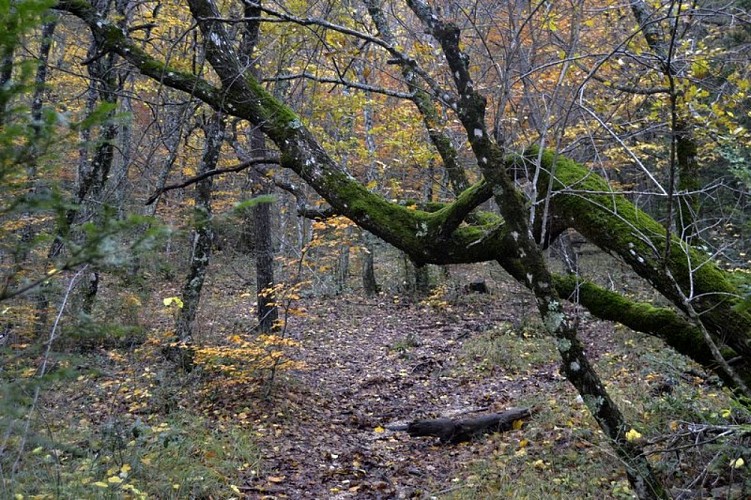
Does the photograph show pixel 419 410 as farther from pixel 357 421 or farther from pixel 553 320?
pixel 553 320

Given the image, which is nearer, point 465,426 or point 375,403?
point 465,426

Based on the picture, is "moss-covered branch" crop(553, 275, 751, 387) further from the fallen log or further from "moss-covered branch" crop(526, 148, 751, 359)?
the fallen log

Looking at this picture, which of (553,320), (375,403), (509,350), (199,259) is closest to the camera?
(553,320)

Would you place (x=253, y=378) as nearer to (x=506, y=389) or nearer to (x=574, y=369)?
(x=506, y=389)

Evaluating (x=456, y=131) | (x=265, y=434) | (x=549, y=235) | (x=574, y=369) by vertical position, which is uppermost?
(x=456, y=131)

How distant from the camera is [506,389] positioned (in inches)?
292

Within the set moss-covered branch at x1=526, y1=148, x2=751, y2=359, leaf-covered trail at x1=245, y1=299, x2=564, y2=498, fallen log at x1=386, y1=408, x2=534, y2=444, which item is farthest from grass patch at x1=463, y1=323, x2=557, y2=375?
moss-covered branch at x1=526, y1=148, x2=751, y2=359

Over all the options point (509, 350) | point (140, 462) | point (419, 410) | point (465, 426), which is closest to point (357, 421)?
point (419, 410)

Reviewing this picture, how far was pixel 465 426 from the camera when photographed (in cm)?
595

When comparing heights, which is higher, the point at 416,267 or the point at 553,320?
the point at 416,267

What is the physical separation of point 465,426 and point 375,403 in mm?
1795

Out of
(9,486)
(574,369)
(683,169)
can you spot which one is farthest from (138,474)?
(683,169)

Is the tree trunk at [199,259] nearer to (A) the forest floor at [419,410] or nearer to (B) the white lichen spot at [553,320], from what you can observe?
(A) the forest floor at [419,410]

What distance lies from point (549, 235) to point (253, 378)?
14.8 feet
